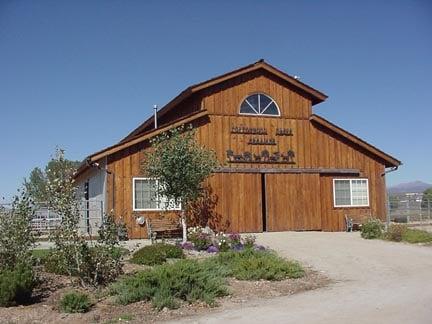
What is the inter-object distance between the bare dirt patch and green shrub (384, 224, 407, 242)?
29.1 ft

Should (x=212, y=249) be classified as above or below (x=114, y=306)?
above

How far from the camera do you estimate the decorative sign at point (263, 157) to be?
75.5ft

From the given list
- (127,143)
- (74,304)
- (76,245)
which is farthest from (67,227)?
(127,143)

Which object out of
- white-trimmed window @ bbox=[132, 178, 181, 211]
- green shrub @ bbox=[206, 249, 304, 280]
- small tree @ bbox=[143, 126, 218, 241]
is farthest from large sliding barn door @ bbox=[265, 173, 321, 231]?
green shrub @ bbox=[206, 249, 304, 280]

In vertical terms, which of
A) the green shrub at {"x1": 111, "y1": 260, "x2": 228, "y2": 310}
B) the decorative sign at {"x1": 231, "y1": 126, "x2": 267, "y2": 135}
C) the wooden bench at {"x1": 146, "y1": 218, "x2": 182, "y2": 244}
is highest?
the decorative sign at {"x1": 231, "y1": 126, "x2": 267, "y2": 135}

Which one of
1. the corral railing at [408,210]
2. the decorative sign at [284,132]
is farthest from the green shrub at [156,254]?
the corral railing at [408,210]

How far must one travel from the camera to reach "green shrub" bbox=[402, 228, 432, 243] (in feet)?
65.7

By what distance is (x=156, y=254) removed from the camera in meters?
14.0

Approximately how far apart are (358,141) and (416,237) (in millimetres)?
6486

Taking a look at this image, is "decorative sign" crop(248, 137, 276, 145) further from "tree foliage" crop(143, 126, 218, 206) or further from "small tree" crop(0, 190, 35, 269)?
"small tree" crop(0, 190, 35, 269)

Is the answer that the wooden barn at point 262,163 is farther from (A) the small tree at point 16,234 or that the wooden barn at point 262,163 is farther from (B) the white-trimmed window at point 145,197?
(A) the small tree at point 16,234

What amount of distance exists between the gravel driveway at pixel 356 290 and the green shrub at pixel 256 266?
1089 mm

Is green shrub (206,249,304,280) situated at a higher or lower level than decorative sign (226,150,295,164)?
lower

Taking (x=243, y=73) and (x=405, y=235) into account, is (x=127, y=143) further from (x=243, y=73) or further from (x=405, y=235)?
(x=405, y=235)
